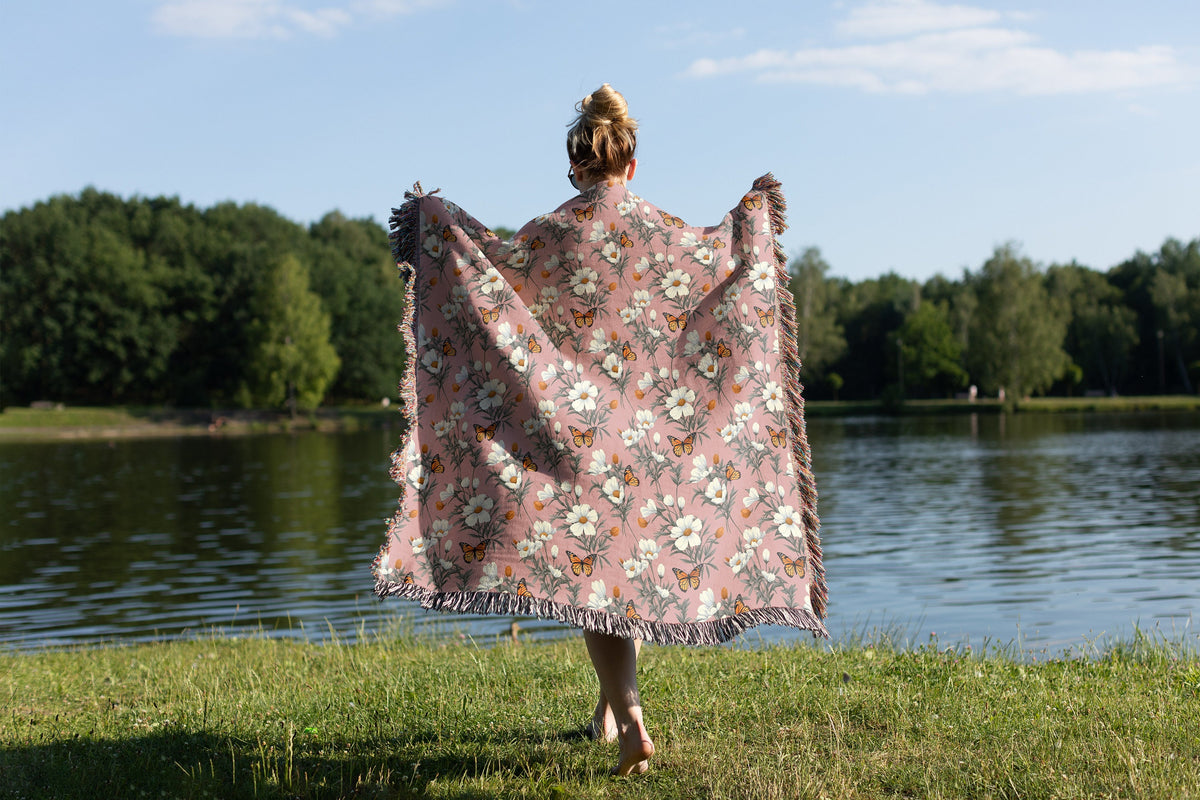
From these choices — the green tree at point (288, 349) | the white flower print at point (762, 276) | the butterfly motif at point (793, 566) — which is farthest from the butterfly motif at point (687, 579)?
the green tree at point (288, 349)

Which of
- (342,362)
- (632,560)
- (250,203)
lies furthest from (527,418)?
(250,203)

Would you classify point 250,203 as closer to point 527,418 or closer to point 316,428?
point 316,428

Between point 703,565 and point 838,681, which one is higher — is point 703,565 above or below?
above

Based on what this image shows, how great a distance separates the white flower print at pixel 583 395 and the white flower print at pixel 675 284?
17.4 inches

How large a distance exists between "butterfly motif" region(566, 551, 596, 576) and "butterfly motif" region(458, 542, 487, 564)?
0.93 feet

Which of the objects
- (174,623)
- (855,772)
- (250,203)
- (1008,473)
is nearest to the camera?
(855,772)

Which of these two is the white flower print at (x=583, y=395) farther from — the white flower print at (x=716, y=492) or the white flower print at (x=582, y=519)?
the white flower print at (x=716, y=492)

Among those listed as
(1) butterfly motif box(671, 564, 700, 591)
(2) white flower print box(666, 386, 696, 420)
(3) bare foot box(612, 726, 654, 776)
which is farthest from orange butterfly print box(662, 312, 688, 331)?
(3) bare foot box(612, 726, 654, 776)

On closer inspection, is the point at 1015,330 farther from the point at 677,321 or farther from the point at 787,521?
the point at 677,321

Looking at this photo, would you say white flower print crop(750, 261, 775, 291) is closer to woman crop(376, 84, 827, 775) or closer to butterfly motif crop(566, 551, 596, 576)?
woman crop(376, 84, 827, 775)

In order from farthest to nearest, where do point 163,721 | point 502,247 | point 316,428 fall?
point 316,428 → point 163,721 → point 502,247

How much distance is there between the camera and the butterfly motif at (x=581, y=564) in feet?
11.6

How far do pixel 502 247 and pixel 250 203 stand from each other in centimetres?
8171

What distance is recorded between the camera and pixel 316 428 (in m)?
62.1
